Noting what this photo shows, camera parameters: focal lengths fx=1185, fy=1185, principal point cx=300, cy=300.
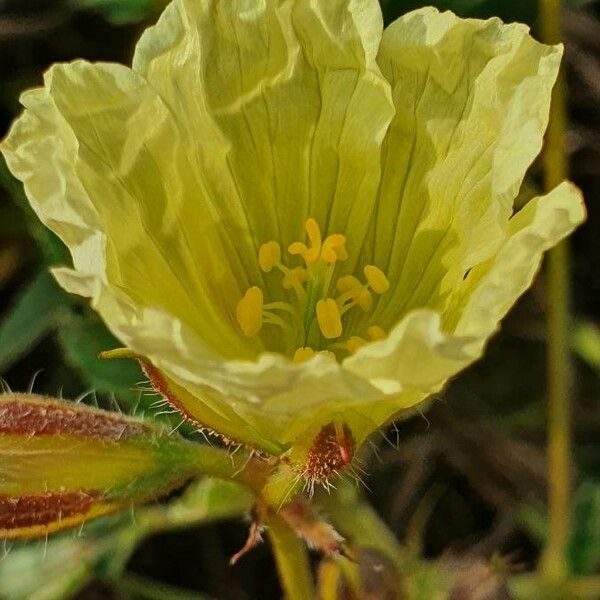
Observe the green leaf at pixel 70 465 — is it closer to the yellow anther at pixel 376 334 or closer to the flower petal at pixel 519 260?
the yellow anther at pixel 376 334

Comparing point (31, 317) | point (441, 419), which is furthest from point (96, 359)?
point (441, 419)

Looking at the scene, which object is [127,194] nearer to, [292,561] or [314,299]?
[314,299]

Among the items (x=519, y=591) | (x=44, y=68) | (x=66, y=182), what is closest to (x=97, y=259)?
(x=66, y=182)

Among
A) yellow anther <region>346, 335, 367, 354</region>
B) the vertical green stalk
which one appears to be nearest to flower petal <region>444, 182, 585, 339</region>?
yellow anther <region>346, 335, 367, 354</region>

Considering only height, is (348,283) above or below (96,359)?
above

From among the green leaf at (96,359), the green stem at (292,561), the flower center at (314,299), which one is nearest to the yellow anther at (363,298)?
the flower center at (314,299)

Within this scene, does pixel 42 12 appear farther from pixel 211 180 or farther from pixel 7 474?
pixel 7 474
